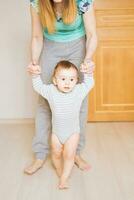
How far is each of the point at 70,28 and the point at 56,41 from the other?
0.36 feet

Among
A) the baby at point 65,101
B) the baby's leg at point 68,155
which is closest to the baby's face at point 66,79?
the baby at point 65,101

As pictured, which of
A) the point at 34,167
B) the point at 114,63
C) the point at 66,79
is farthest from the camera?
the point at 114,63

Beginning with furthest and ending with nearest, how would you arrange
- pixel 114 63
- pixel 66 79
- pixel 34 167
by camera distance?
1. pixel 114 63
2. pixel 34 167
3. pixel 66 79

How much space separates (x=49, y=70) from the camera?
187 cm

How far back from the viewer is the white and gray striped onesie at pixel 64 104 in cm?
174

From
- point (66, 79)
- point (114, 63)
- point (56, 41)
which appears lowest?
point (114, 63)

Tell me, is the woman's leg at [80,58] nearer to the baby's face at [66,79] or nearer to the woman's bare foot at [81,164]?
the woman's bare foot at [81,164]

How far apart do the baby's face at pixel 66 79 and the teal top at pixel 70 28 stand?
0.20 metres

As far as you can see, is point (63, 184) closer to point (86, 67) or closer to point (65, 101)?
point (65, 101)

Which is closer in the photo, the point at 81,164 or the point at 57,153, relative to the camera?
the point at 57,153

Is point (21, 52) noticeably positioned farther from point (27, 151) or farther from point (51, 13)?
point (51, 13)

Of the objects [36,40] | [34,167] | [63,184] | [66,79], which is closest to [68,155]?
[63,184]

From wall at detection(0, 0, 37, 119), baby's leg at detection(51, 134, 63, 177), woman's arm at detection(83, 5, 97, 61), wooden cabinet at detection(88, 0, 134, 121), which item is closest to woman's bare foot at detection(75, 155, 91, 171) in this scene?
baby's leg at detection(51, 134, 63, 177)

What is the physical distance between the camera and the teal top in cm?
170
